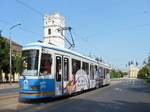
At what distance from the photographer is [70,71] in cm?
2328

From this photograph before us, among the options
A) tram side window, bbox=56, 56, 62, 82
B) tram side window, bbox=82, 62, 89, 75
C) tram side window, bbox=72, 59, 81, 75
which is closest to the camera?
tram side window, bbox=56, 56, 62, 82

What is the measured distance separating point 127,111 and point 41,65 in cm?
553

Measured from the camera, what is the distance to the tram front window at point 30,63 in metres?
19.2

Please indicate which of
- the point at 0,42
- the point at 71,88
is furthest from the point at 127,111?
the point at 0,42

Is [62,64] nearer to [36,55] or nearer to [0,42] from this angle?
[36,55]

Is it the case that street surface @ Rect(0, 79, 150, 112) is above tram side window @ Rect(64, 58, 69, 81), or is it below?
below

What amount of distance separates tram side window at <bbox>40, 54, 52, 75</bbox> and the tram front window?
36cm

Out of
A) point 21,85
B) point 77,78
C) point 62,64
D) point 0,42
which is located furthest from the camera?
point 0,42

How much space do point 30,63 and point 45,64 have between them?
2.69 ft

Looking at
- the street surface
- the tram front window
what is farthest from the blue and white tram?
the street surface

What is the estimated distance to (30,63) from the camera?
1938cm

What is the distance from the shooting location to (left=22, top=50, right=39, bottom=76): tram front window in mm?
19203

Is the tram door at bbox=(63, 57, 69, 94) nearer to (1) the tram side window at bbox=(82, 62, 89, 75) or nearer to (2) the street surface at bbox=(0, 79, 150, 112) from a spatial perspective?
(2) the street surface at bbox=(0, 79, 150, 112)

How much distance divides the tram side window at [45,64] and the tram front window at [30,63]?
355 mm
